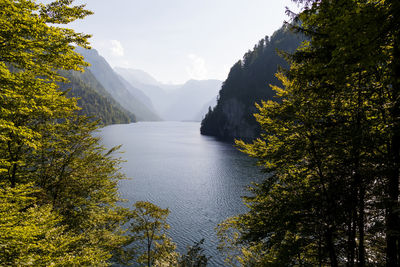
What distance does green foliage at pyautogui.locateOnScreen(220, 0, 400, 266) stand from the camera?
5.11 metres

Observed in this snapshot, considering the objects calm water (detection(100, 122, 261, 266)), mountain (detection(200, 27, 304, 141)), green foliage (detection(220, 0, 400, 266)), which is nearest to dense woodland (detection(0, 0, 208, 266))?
green foliage (detection(220, 0, 400, 266))

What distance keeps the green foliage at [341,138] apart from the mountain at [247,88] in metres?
131

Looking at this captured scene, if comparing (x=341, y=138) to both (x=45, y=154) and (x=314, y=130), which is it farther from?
(x=45, y=154)

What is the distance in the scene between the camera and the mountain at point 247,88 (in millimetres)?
146250

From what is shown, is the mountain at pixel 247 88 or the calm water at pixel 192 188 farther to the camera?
the mountain at pixel 247 88

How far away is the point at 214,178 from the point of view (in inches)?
2184

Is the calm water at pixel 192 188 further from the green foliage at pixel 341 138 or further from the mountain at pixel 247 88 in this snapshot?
the mountain at pixel 247 88

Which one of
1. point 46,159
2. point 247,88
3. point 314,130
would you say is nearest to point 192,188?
point 46,159

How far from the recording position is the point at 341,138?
291 inches

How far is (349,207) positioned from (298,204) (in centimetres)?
172

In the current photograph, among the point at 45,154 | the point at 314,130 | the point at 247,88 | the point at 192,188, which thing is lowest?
the point at 192,188

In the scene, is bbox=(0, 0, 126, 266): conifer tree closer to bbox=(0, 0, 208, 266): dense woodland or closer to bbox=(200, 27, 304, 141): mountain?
bbox=(0, 0, 208, 266): dense woodland

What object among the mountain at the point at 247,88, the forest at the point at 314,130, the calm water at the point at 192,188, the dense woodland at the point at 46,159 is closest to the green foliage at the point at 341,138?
the forest at the point at 314,130

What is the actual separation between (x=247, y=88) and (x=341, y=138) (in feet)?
520
